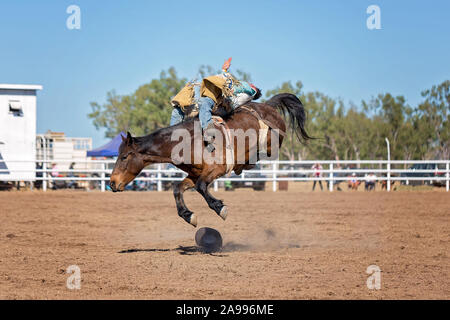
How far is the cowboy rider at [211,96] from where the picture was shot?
7512 mm

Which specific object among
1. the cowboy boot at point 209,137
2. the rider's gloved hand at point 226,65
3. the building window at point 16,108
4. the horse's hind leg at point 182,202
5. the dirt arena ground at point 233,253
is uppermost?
the building window at point 16,108

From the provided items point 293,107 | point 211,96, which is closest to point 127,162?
point 211,96

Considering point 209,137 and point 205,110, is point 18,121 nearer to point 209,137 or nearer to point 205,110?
point 205,110

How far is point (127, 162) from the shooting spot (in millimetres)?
7316

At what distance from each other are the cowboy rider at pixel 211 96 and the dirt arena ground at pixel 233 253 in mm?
1815

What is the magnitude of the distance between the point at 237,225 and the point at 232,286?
546 centimetres

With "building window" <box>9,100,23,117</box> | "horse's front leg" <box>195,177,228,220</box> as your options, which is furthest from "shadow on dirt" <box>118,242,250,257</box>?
"building window" <box>9,100,23,117</box>

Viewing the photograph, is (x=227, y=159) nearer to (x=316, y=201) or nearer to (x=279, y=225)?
(x=279, y=225)

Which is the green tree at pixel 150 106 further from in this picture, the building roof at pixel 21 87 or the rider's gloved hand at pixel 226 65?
the rider's gloved hand at pixel 226 65

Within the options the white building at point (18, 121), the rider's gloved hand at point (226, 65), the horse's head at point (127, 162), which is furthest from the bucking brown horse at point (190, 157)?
the white building at point (18, 121)

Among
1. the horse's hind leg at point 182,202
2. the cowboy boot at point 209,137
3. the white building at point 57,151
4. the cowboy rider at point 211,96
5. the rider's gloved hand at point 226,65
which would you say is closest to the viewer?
the horse's hind leg at point 182,202

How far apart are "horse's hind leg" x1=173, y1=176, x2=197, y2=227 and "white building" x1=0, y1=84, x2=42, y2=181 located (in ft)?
57.3

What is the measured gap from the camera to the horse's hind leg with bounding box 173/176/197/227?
7023 millimetres

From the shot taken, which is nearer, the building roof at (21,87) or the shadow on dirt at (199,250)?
the shadow on dirt at (199,250)
